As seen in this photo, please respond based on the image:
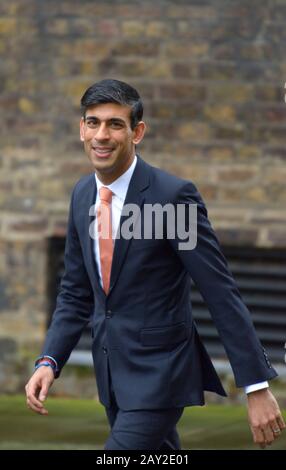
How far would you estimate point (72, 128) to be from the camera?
9.65 meters

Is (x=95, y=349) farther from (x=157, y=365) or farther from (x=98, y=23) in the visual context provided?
(x=98, y=23)

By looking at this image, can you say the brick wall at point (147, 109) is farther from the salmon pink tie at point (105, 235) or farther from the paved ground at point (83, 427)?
the salmon pink tie at point (105, 235)

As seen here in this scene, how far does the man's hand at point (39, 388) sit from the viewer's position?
483cm

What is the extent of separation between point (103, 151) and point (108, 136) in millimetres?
60

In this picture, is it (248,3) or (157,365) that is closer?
(157,365)

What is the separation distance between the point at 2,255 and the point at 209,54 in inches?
88.1

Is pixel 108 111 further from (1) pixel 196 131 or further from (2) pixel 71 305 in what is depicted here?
(1) pixel 196 131

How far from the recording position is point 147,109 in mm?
9492

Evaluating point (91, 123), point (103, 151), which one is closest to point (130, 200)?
point (103, 151)

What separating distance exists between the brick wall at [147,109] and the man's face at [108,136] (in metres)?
4.66

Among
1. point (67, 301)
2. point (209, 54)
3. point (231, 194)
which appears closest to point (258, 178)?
point (231, 194)

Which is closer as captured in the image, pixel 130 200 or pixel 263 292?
pixel 130 200

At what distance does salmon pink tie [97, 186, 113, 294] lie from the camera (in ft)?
15.9

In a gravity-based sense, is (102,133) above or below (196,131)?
above
